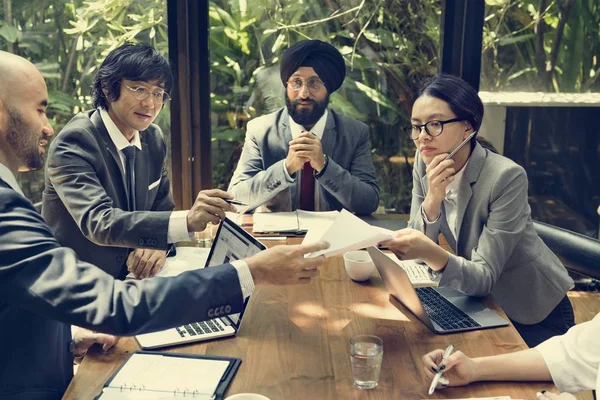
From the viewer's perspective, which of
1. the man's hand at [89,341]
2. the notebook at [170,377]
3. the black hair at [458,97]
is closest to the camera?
the notebook at [170,377]

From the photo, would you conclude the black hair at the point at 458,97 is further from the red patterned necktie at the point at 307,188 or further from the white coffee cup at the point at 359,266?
the red patterned necktie at the point at 307,188

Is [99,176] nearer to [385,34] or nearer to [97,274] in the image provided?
[97,274]

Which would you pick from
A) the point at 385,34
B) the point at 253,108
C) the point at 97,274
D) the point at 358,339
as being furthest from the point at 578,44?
the point at 97,274

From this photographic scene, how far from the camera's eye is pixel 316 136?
3.24 m

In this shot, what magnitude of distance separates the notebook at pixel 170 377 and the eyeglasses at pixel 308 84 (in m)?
2.03

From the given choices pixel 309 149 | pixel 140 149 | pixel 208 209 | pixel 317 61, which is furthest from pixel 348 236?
pixel 317 61

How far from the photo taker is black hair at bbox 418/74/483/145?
238 centimetres

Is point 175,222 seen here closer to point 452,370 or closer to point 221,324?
point 221,324

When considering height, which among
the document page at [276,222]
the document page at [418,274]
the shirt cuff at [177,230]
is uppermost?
the shirt cuff at [177,230]

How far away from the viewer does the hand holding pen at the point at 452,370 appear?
1542mm

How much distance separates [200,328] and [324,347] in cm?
33

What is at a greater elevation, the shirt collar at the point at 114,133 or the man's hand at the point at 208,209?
the shirt collar at the point at 114,133

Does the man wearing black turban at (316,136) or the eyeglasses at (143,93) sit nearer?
the eyeglasses at (143,93)

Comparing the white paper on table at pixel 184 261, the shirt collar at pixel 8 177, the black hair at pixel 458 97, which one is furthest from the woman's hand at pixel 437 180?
the shirt collar at pixel 8 177
